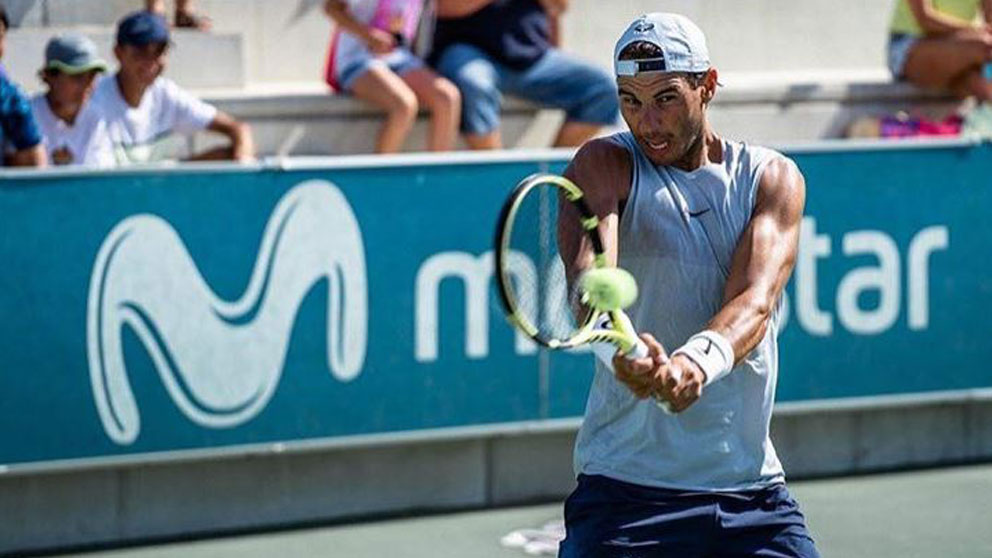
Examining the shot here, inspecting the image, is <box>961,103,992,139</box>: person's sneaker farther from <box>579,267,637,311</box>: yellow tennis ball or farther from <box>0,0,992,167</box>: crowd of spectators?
<box>579,267,637,311</box>: yellow tennis ball

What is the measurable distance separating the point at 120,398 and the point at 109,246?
57cm

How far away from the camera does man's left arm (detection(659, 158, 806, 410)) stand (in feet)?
14.1

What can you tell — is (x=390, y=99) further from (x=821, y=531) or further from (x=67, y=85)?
(x=821, y=531)

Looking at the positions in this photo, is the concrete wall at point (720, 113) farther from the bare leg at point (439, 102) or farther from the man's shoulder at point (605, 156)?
the man's shoulder at point (605, 156)

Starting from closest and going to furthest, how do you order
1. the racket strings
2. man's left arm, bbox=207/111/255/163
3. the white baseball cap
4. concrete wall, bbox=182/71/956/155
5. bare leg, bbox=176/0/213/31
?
the racket strings < the white baseball cap < man's left arm, bbox=207/111/255/163 < concrete wall, bbox=182/71/956/155 < bare leg, bbox=176/0/213/31

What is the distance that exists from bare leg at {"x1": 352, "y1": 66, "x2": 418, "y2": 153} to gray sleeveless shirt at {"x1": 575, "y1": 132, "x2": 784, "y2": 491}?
4551 millimetres

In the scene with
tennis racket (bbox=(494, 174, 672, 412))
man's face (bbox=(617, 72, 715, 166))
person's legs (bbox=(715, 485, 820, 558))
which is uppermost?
man's face (bbox=(617, 72, 715, 166))

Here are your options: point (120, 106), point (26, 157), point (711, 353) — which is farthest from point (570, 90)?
point (711, 353)

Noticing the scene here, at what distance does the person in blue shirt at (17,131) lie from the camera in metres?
8.05

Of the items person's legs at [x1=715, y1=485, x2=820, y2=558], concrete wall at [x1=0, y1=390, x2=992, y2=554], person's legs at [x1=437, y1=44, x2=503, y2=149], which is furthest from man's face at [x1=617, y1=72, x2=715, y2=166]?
person's legs at [x1=437, y1=44, x2=503, y2=149]

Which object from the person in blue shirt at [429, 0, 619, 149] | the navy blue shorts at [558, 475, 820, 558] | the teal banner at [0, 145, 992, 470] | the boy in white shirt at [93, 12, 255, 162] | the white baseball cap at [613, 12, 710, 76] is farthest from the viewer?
the person in blue shirt at [429, 0, 619, 149]

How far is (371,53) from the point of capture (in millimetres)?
9469

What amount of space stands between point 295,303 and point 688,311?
3.59 meters

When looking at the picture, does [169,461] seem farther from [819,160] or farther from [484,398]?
[819,160]
